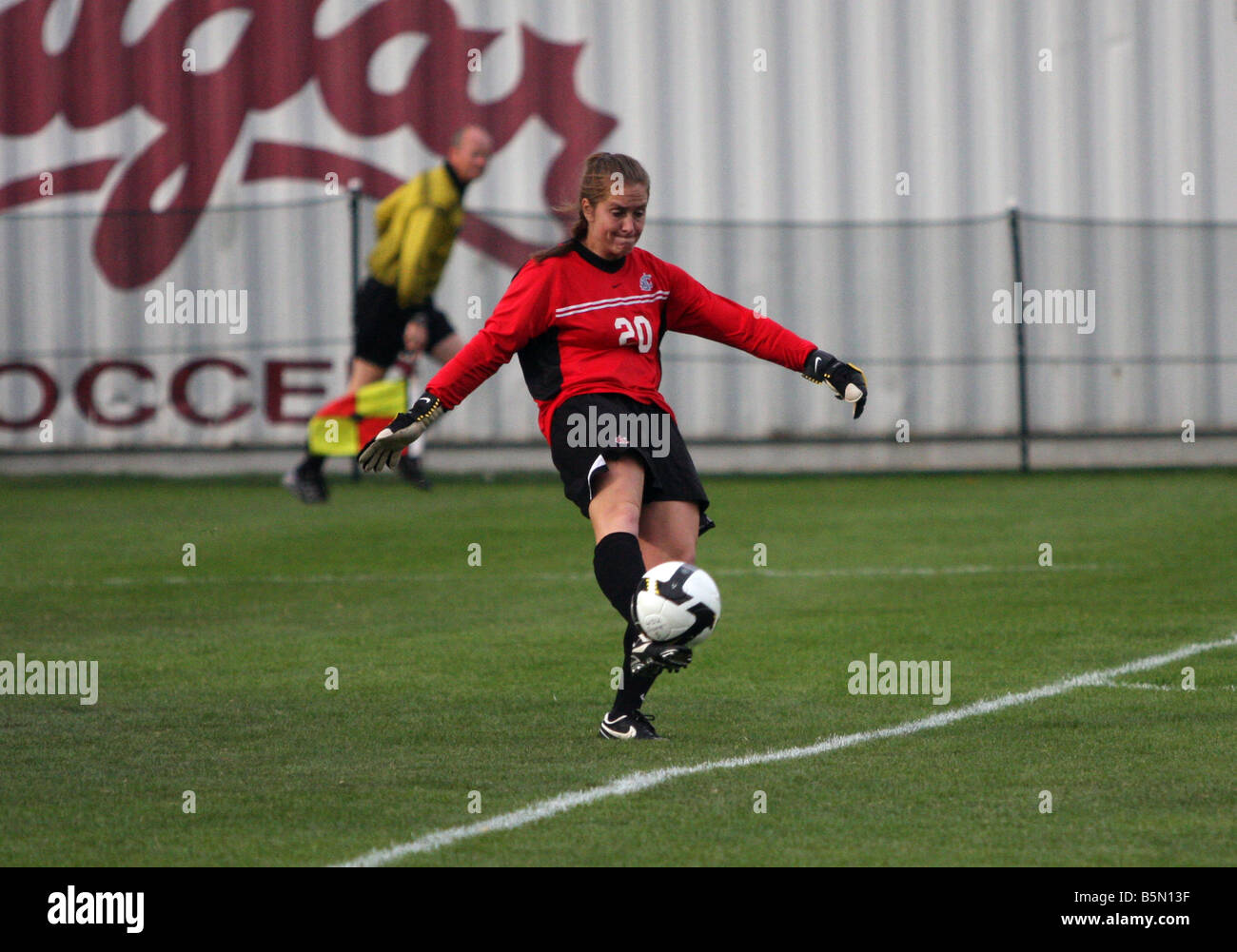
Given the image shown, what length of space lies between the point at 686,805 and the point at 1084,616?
416 centimetres

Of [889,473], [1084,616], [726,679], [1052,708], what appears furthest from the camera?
[889,473]

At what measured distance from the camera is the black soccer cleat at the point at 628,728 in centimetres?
570

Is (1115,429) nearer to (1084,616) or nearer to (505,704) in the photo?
(1084,616)

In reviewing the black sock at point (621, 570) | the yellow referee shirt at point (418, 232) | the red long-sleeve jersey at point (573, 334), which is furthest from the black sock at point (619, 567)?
the yellow referee shirt at point (418, 232)

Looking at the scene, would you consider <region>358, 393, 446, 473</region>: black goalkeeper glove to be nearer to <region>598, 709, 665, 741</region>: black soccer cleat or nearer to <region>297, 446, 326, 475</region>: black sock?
<region>598, 709, 665, 741</region>: black soccer cleat

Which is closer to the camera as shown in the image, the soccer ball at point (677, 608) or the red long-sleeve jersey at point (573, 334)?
the soccer ball at point (677, 608)

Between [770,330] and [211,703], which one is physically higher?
[770,330]

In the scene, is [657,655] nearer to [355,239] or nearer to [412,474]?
[412,474]

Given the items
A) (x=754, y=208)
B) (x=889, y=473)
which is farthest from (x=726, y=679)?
(x=754, y=208)

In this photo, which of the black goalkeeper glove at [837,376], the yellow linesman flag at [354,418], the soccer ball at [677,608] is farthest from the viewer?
the yellow linesman flag at [354,418]

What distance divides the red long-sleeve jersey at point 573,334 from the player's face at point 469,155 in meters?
6.87

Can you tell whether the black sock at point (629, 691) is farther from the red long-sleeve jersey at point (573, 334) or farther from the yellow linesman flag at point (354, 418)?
the yellow linesman flag at point (354, 418)

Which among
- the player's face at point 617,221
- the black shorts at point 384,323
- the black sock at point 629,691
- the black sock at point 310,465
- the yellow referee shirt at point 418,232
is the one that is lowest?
the black sock at point 629,691

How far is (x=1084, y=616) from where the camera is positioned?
8.38m
